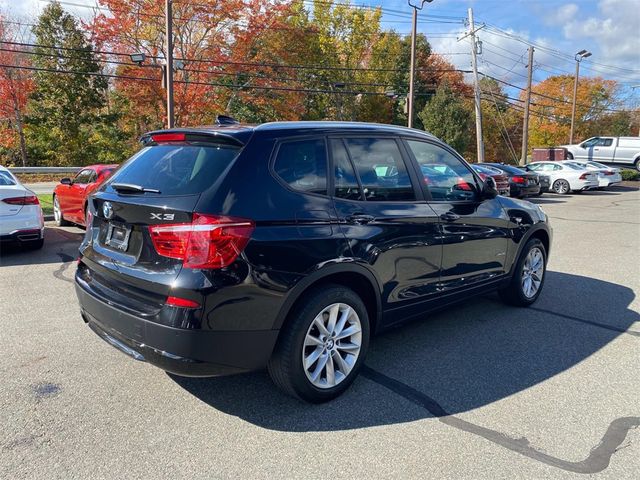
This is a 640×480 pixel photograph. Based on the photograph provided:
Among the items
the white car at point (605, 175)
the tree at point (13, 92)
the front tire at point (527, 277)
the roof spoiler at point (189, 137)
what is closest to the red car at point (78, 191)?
the roof spoiler at point (189, 137)

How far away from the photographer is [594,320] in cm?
496

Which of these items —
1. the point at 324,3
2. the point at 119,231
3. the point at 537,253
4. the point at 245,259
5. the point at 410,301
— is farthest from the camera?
the point at 324,3

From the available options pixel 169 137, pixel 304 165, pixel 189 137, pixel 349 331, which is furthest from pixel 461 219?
pixel 169 137

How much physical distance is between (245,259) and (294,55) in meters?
30.3

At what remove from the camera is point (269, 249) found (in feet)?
9.26

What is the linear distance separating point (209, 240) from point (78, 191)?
7.75 metres

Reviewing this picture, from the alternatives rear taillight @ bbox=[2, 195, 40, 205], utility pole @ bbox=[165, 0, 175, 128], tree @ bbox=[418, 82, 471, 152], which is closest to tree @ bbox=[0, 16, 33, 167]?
utility pole @ bbox=[165, 0, 175, 128]

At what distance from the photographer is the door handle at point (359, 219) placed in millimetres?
3287

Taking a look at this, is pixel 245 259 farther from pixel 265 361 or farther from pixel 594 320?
pixel 594 320

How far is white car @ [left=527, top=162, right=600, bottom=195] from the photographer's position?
859 inches

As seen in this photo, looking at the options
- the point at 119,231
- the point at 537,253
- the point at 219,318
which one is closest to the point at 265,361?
the point at 219,318

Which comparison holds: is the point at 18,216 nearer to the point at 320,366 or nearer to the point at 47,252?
the point at 47,252

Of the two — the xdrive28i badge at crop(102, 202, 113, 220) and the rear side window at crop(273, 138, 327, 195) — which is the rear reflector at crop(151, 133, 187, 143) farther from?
the rear side window at crop(273, 138, 327, 195)

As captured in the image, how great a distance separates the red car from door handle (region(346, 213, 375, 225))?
6.75 metres
